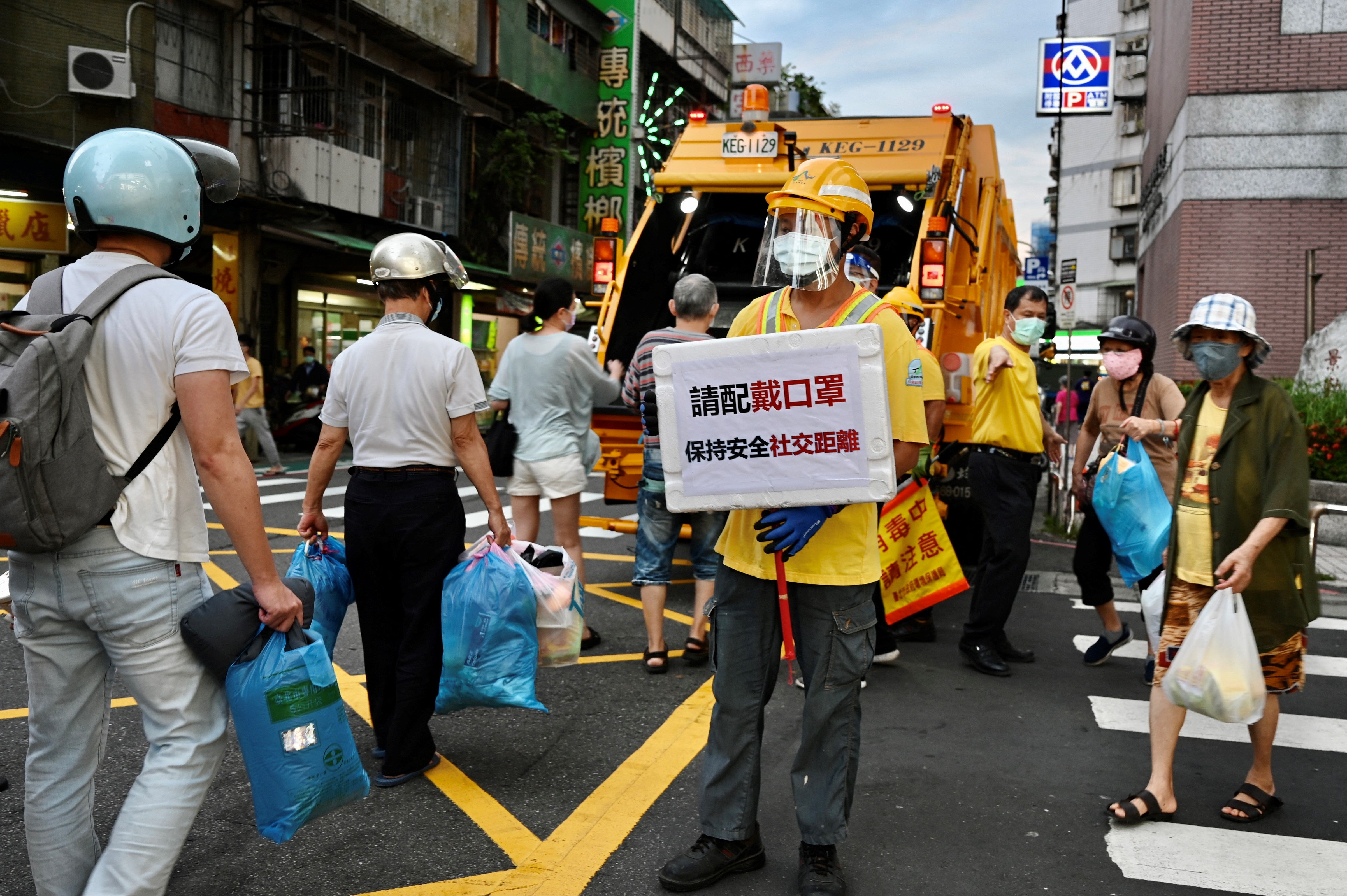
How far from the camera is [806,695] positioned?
3.21 meters

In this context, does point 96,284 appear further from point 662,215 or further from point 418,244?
point 662,215

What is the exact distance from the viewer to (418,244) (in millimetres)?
3959

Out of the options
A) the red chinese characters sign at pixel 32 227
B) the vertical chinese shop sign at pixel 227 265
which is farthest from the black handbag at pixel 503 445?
the vertical chinese shop sign at pixel 227 265

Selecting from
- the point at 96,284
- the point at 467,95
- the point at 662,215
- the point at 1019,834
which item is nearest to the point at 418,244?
the point at 96,284

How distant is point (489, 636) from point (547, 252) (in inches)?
807

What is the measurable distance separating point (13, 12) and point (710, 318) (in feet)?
40.8

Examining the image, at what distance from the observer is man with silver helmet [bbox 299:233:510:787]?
3855 mm

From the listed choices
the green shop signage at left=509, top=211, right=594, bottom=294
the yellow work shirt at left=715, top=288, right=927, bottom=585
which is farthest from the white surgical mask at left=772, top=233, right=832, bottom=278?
the green shop signage at left=509, top=211, right=594, bottom=294

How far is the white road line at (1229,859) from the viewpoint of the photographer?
3.36 metres

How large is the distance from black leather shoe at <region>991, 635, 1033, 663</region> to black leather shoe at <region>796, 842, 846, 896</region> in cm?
301

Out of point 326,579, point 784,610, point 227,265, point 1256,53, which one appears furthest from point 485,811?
point 1256,53

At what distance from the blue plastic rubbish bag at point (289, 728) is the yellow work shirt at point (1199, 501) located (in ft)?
9.57

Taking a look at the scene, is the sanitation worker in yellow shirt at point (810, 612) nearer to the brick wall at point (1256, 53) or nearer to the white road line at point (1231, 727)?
the white road line at point (1231, 727)

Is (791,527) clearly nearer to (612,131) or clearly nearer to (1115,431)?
(1115,431)
